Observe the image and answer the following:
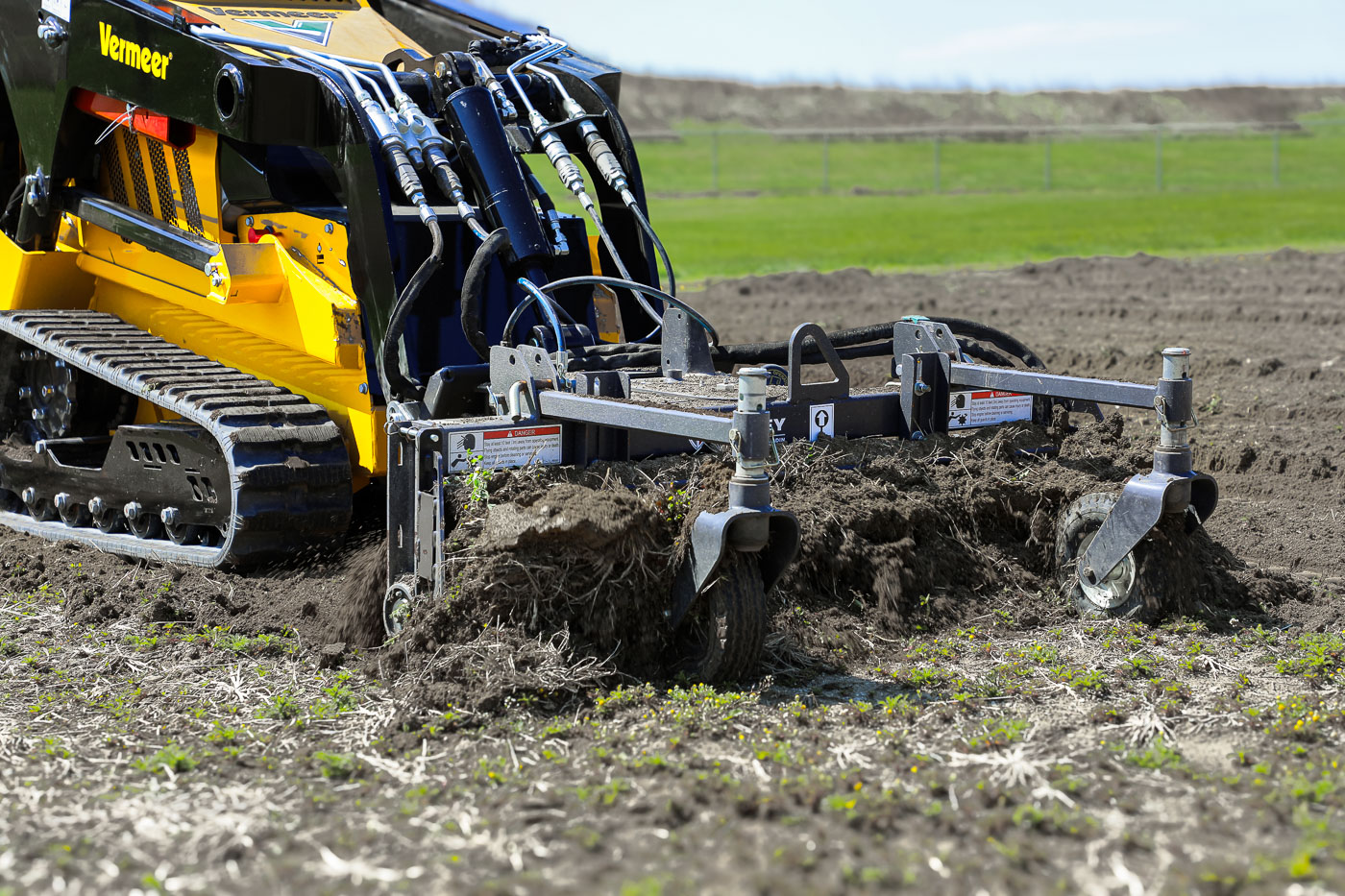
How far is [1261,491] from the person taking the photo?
820 cm

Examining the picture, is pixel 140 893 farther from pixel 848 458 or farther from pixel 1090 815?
pixel 848 458

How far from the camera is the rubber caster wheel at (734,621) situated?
5078mm

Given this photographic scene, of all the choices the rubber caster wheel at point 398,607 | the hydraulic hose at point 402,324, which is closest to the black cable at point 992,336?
the hydraulic hose at point 402,324

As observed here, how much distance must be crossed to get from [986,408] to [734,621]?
2.03 m

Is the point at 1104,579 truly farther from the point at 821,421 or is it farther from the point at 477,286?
the point at 477,286

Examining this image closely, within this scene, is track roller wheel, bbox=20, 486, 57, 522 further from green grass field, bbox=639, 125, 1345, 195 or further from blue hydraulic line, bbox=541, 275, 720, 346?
green grass field, bbox=639, 125, 1345, 195

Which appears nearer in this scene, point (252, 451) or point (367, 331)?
point (252, 451)

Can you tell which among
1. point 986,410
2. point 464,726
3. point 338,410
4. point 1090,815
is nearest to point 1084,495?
point 986,410

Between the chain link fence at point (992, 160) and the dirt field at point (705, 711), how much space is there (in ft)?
97.4

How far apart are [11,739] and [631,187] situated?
12.8 ft

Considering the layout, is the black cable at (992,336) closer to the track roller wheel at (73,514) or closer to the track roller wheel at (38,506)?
the track roller wheel at (73,514)

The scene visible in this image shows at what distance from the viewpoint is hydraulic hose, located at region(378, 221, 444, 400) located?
235 inches

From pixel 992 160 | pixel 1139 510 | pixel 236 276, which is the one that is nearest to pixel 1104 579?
pixel 1139 510

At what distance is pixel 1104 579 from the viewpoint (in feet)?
19.3
